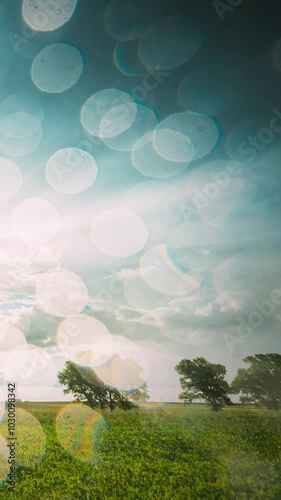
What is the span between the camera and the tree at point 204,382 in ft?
139

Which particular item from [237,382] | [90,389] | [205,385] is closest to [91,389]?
[90,389]

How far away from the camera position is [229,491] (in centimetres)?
1431

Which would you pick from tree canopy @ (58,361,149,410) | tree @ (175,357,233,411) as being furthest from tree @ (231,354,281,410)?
tree canopy @ (58,361,149,410)

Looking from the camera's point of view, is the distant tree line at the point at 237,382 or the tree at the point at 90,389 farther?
the distant tree line at the point at 237,382

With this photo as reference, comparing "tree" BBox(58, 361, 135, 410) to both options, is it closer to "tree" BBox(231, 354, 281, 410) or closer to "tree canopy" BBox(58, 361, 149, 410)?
"tree canopy" BBox(58, 361, 149, 410)

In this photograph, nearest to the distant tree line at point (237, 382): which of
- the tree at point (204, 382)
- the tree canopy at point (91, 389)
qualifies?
the tree at point (204, 382)

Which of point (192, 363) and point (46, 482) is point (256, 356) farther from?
point (46, 482)

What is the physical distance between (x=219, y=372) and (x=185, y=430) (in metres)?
26.6

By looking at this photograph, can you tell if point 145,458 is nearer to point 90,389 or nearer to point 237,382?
point 90,389

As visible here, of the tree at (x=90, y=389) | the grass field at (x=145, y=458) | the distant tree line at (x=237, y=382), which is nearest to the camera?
the grass field at (x=145, y=458)

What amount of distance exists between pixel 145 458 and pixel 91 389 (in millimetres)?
21448

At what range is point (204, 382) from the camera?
1767 inches

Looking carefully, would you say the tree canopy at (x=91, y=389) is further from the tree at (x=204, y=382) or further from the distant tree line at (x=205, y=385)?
the tree at (x=204, y=382)

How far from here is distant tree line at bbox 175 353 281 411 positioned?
141 feet
